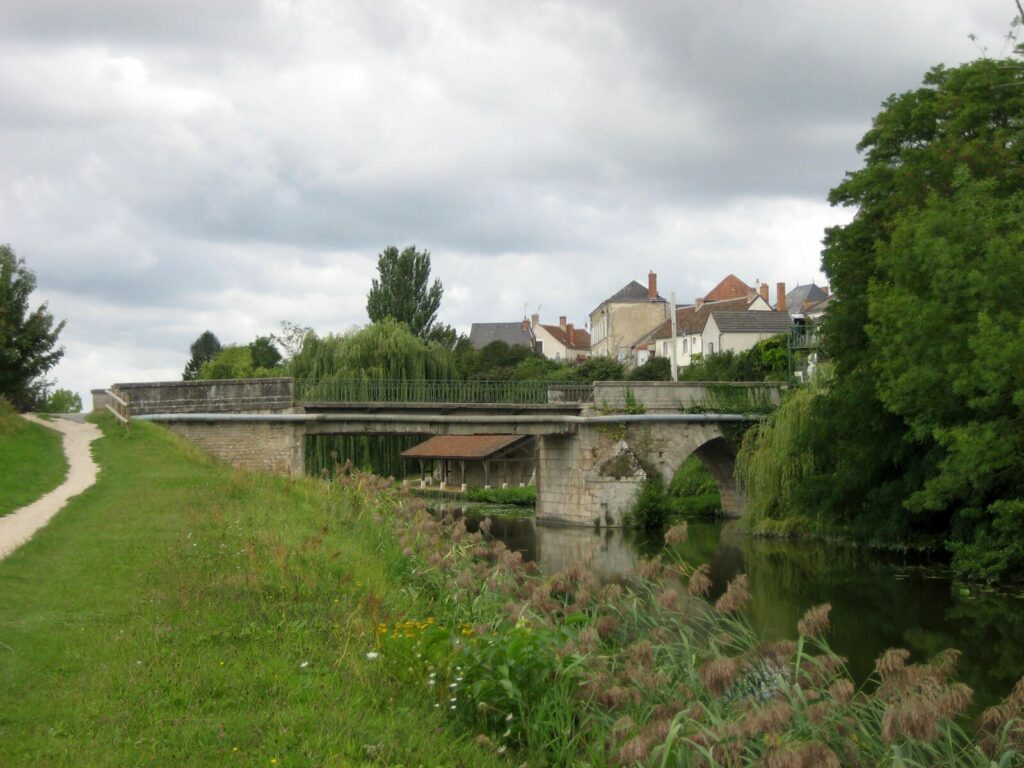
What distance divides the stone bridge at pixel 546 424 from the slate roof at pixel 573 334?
6345cm

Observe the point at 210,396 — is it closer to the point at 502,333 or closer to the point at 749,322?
the point at 749,322

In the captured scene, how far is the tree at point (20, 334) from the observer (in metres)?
27.8

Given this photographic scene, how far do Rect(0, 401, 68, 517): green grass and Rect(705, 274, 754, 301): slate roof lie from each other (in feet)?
192

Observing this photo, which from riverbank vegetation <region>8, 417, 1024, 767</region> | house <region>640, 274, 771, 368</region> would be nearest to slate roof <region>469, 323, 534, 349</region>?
house <region>640, 274, 771, 368</region>

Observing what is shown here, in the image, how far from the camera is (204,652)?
693 cm

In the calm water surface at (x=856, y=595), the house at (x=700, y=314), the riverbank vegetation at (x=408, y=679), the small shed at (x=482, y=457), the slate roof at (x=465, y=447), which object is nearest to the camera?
the riverbank vegetation at (x=408, y=679)

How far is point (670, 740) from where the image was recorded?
5.03 m

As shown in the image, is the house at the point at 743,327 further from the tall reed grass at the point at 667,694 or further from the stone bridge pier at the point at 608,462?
the tall reed grass at the point at 667,694

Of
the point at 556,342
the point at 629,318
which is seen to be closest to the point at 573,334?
the point at 556,342

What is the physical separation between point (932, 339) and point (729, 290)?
59.7m

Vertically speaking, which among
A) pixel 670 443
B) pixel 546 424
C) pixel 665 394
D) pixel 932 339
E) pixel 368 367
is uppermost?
pixel 368 367

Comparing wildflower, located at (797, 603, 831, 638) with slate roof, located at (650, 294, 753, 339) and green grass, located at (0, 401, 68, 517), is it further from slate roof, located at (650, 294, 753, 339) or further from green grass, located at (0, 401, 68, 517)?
slate roof, located at (650, 294, 753, 339)

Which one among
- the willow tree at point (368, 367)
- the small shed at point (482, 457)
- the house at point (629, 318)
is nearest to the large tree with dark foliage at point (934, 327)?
the willow tree at point (368, 367)

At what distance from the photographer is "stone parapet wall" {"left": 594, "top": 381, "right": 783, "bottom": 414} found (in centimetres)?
3259
